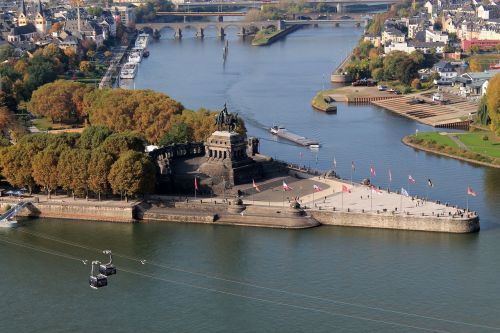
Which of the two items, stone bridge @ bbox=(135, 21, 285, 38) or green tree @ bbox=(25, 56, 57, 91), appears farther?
stone bridge @ bbox=(135, 21, 285, 38)

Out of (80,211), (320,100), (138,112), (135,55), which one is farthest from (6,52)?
(80,211)

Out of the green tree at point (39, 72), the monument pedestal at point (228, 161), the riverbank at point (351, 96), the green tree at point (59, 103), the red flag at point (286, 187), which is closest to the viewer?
the red flag at point (286, 187)

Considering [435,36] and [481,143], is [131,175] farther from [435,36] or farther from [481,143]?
[435,36]

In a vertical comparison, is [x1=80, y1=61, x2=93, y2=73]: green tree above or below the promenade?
above

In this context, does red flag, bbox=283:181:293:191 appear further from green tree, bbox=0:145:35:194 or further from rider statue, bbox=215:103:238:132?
green tree, bbox=0:145:35:194

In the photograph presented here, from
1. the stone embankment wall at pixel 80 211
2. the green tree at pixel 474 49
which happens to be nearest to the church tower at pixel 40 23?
the green tree at pixel 474 49

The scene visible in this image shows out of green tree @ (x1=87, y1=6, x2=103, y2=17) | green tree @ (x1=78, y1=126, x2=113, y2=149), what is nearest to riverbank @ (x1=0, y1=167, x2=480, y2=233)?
green tree @ (x1=78, y1=126, x2=113, y2=149)

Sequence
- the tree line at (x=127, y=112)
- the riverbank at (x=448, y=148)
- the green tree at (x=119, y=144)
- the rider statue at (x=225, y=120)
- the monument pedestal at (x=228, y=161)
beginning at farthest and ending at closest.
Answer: the riverbank at (x=448, y=148), the tree line at (x=127, y=112), the rider statue at (x=225, y=120), the green tree at (x=119, y=144), the monument pedestal at (x=228, y=161)

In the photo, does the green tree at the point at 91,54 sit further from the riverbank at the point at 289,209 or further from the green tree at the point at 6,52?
the riverbank at the point at 289,209
